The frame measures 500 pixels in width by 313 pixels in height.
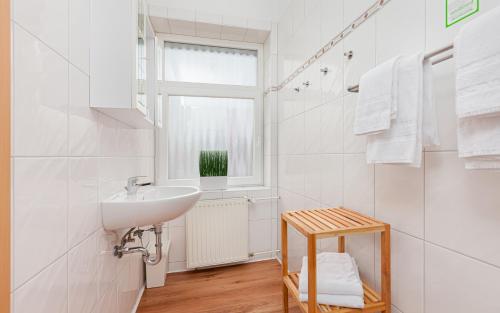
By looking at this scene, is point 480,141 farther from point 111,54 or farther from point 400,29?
point 111,54

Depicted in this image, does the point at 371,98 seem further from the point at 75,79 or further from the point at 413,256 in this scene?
the point at 75,79

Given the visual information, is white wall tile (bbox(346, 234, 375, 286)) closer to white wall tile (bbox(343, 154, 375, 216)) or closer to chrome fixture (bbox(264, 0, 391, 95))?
white wall tile (bbox(343, 154, 375, 216))

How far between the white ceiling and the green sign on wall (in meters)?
1.54

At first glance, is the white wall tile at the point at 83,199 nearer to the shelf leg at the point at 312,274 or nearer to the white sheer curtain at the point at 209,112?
the shelf leg at the point at 312,274

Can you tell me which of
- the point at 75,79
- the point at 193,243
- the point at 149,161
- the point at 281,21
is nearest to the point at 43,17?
the point at 75,79

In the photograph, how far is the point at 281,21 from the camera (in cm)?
209

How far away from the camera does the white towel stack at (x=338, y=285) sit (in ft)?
2.95

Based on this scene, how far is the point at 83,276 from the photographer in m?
0.85

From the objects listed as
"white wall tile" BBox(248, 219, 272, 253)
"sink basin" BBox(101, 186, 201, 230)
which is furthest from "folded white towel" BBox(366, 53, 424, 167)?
"white wall tile" BBox(248, 219, 272, 253)

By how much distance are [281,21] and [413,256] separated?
2.04m

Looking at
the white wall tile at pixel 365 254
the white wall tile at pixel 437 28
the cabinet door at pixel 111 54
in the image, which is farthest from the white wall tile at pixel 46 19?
the white wall tile at pixel 365 254

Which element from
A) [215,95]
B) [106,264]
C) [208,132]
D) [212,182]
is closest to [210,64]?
[215,95]

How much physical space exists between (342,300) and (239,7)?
229 centimetres

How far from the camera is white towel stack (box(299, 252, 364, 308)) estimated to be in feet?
2.95
